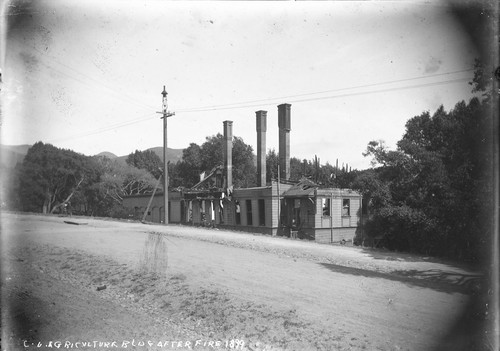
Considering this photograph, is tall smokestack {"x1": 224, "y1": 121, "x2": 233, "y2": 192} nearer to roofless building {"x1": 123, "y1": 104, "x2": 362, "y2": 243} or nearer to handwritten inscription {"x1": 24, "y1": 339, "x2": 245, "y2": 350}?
roofless building {"x1": 123, "y1": 104, "x2": 362, "y2": 243}

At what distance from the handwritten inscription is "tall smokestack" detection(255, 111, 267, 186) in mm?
29419

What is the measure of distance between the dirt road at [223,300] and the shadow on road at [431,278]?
27 millimetres

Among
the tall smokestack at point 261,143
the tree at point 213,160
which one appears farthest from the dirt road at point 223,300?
the tree at point 213,160

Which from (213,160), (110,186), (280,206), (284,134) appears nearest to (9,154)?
(280,206)

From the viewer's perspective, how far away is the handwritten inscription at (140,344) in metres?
5.26

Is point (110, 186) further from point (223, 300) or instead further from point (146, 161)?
point (223, 300)

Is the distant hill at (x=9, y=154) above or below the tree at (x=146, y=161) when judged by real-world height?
below

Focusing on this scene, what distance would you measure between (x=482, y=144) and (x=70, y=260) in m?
11.1

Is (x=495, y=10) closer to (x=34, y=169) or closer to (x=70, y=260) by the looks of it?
(x=70, y=260)

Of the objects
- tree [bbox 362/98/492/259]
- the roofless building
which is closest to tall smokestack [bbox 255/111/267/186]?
the roofless building

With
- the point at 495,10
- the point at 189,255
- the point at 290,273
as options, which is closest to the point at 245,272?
the point at 290,273

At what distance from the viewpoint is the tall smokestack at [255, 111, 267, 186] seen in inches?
1383

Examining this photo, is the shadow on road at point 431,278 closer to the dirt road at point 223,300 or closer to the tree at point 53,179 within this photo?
the dirt road at point 223,300

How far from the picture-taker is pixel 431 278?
923 cm
